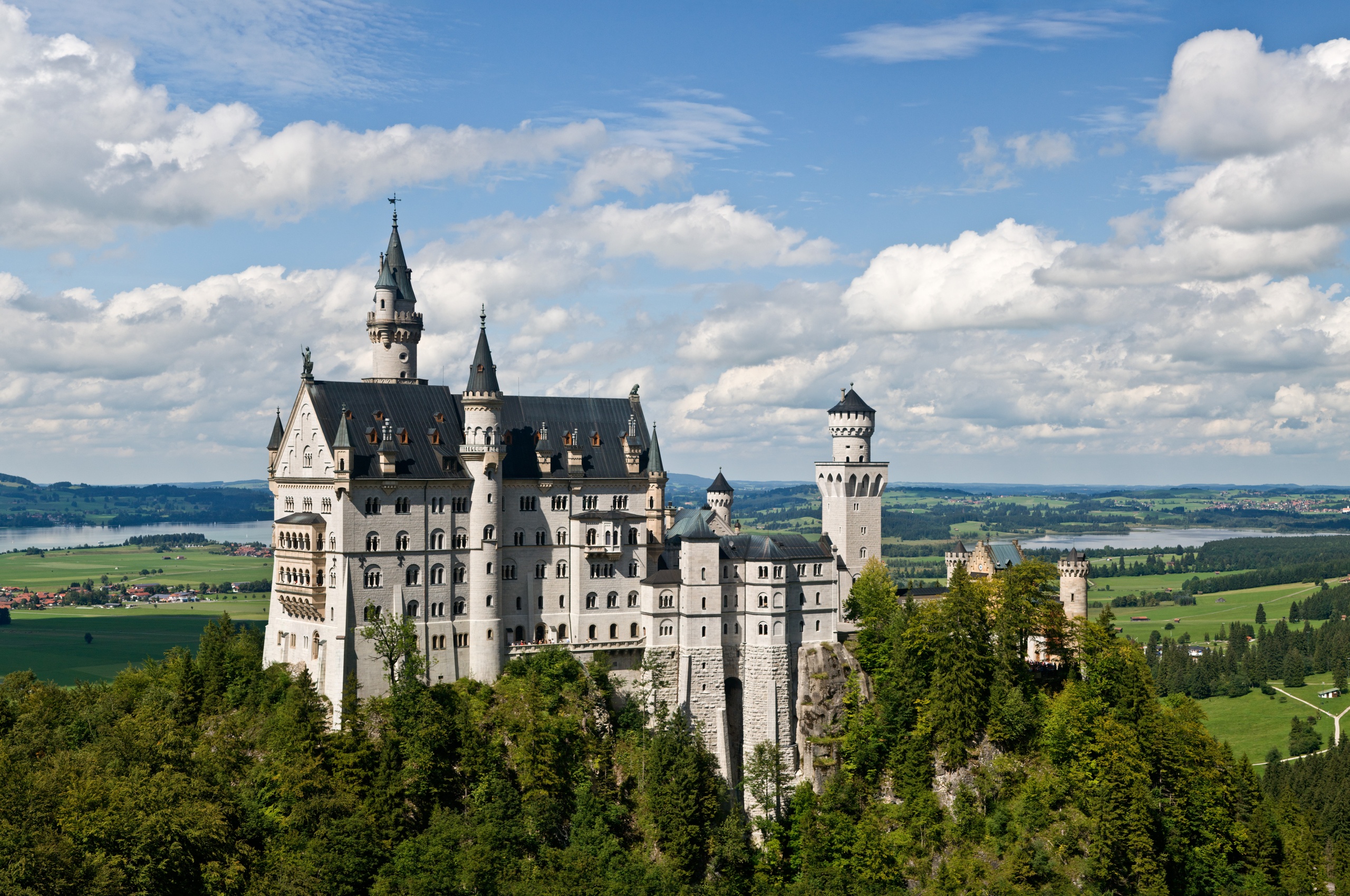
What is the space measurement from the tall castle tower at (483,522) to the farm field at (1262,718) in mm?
103965

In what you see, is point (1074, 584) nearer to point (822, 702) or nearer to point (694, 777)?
point (822, 702)

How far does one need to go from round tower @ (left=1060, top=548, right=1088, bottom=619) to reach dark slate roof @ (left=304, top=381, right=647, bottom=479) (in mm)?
40931

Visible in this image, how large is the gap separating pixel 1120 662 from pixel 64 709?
257 feet

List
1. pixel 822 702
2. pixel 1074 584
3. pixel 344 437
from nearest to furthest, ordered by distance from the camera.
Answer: pixel 344 437
pixel 822 702
pixel 1074 584

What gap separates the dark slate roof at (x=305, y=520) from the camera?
87.6 metres

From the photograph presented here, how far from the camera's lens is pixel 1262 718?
174 m

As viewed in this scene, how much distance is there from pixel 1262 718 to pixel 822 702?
106357 mm

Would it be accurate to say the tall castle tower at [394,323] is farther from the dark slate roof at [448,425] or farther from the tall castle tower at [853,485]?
the tall castle tower at [853,485]

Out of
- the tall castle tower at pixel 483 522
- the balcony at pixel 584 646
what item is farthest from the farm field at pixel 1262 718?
the tall castle tower at pixel 483 522

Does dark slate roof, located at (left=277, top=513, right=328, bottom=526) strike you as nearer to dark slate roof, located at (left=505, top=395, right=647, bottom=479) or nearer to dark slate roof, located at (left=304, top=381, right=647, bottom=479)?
dark slate roof, located at (left=304, top=381, right=647, bottom=479)

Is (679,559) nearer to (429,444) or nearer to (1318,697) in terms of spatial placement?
(429,444)

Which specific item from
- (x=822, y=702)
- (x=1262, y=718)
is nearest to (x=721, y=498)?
(x=822, y=702)

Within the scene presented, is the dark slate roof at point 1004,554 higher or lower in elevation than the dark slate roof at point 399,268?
lower

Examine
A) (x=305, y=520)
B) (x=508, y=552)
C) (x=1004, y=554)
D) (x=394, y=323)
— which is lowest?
(x=1004, y=554)
